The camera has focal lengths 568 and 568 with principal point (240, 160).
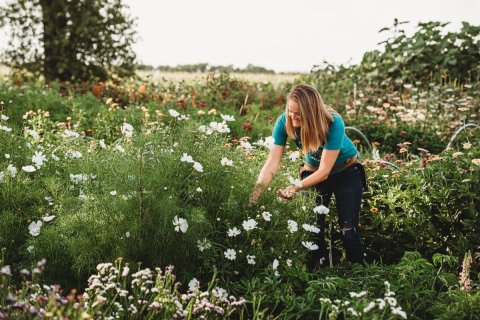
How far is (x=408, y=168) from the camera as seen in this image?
17.0 ft

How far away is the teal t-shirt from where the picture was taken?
3.88 metres

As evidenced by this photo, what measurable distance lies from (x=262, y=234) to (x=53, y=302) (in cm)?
164

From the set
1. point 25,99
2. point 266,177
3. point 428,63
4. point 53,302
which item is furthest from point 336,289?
point 428,63

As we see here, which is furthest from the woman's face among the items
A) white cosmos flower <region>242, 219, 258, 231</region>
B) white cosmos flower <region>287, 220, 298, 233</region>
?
white cosmos flower <region>242, 219, 258, 231</region>

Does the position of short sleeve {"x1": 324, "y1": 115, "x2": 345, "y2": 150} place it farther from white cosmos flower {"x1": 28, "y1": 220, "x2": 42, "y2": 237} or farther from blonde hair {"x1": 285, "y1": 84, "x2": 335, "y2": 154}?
white cosmos flower {"x1": 28, "y1": 220, "x2": 42, "y2": 237}

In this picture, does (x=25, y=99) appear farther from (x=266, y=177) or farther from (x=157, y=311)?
(x=157, y=311)

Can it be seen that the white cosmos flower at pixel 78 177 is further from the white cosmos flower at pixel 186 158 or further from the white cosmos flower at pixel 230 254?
the white cosmos flower at pixel 230 254

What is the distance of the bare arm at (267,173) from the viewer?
3465mm

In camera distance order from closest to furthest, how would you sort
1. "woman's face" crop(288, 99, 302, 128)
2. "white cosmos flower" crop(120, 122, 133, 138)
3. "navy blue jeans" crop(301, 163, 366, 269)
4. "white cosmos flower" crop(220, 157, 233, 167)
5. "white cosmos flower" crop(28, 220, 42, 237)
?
"white cosmos flower" crop(28, 220, 42, 237), "white cosmos flower" crop(220, 157, 233, 167), "white cosmos flower" crop(120, 122, 133, 138), "woman's face" crop(288, 99, 302, 128), "navy blue jeans" crop(301, 163, 366, 269)

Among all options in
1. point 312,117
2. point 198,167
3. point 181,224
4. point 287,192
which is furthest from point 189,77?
point 181,224

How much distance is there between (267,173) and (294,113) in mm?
509

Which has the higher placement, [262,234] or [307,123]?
[307,123]

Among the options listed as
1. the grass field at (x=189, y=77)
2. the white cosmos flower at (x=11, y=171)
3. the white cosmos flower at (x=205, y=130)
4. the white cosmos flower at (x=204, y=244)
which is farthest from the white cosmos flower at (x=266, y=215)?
the grass field at (x=189, y=77)

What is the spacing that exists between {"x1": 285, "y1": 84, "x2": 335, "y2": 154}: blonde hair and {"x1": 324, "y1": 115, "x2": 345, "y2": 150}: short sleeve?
3 cm
